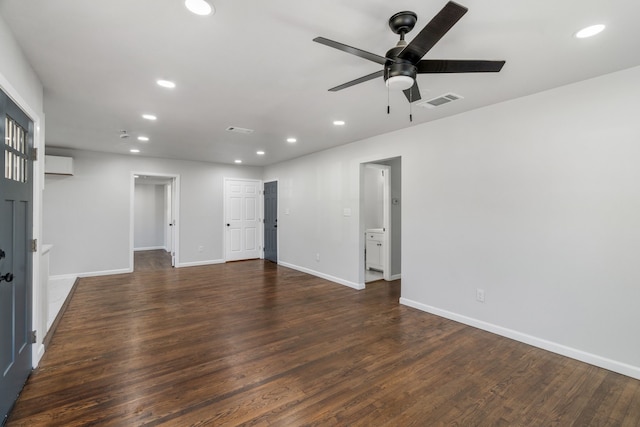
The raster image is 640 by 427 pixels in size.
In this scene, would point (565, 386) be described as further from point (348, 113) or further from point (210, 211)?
point (210, 211)

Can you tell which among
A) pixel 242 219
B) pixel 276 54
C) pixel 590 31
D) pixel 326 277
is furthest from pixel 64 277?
pixel 590 31

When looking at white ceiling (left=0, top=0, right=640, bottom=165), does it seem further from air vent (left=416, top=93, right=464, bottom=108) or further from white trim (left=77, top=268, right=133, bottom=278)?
white trim (left=77, top=268, right=133, bottom=278)

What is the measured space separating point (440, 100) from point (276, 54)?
6.12 ft

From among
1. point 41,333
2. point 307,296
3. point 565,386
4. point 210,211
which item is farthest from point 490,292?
point 210,211

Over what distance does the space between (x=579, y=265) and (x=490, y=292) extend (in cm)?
88

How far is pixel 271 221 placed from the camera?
7855mm

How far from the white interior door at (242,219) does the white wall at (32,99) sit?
4.76 meters

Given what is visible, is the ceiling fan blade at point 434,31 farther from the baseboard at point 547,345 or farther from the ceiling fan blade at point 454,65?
the baseboard at point 547,345

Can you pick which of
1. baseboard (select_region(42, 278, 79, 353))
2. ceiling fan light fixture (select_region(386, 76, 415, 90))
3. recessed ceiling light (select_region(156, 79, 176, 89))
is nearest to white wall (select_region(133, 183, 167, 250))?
baseboard (select_region(42, 278, 79, 353))

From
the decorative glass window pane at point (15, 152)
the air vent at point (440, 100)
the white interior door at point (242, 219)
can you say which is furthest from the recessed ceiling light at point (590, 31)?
the white interior door at point (242, 219)

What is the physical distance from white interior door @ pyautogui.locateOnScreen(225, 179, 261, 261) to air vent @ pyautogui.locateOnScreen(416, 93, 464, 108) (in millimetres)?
5574

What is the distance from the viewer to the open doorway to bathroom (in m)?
5.48

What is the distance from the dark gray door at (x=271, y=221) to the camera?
25.1 feet

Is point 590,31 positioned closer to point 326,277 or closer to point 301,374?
point 301,374
